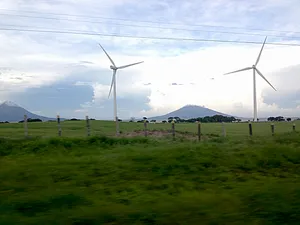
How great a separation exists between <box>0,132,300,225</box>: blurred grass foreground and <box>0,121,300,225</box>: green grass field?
0.02 m

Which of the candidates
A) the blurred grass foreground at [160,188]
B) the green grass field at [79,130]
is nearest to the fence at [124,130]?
the green grass field at [79,130]

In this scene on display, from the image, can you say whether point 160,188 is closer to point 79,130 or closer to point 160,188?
point 160,188

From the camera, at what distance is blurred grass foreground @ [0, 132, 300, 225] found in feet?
23.4

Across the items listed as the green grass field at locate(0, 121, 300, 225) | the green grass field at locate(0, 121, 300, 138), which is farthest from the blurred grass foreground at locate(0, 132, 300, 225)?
the green grass field at locate(0, 121, 300, 138)

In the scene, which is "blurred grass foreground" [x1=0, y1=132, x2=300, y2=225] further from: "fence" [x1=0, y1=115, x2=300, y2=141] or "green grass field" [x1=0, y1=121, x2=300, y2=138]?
"green grass field" [x1=0, y1=121, x2=300, y2=138]

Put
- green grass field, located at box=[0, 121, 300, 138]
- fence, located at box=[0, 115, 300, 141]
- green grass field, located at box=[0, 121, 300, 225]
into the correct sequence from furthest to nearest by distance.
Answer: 1. green grass field, located at box=[0, 121, 300, 138]
2. fence, located at box=[0, 115, 300, 141]
3. green grass field, located at box=[0, 121, 300, 225]

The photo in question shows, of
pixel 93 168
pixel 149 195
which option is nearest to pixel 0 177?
pixel 93 168

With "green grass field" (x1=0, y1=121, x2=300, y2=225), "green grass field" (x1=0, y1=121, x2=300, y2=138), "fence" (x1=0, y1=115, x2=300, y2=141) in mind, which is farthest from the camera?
"green grass field" (x1=0, y1=121, x2=300, y2=138)

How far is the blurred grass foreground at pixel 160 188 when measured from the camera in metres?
7.13

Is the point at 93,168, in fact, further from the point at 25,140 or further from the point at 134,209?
the point at 25,140

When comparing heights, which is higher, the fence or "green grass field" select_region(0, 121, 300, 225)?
the fence

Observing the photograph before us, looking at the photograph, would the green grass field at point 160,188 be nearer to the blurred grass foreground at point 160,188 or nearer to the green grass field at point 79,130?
the blurred grass foreground at point 160,188

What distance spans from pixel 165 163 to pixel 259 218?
6.74m

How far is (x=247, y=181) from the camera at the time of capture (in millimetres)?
11664
